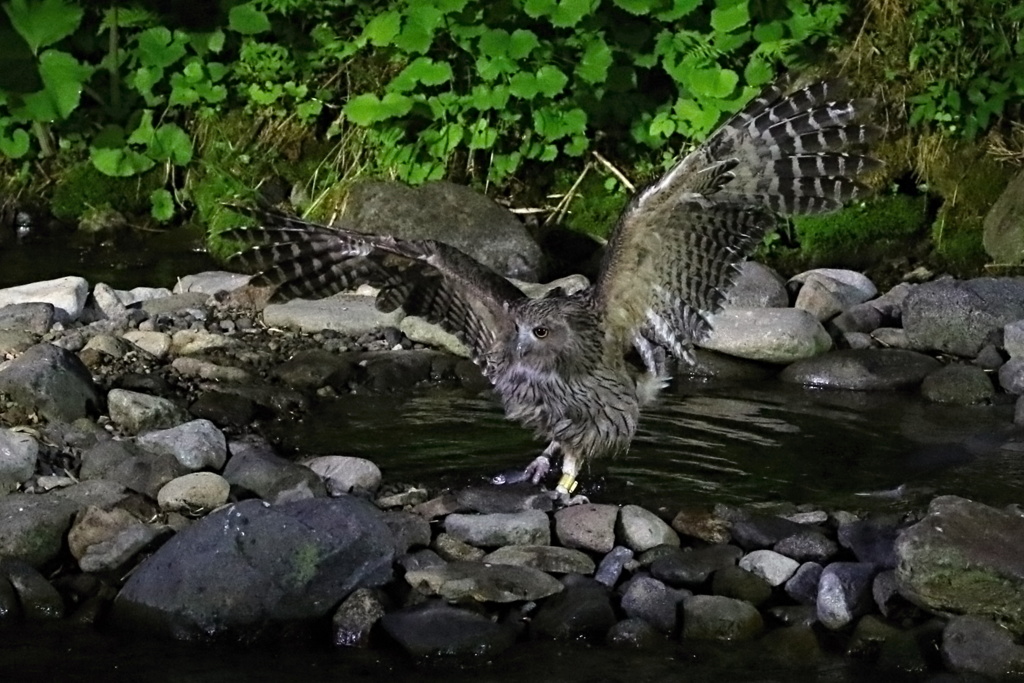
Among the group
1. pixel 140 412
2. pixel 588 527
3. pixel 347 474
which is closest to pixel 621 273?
pixel 588 527

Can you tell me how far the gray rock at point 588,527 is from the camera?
234 inches

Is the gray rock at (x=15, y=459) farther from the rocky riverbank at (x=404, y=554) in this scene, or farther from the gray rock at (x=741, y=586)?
the gray rock at (x=741, y=586)

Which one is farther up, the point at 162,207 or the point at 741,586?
the point at 162,207

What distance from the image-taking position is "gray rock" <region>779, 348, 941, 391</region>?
827cm

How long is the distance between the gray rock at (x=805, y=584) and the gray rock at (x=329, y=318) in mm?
3768

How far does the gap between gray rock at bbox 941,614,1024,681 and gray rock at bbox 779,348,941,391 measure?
3244 mm

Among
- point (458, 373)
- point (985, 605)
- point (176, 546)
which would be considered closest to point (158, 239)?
point (458, 373)

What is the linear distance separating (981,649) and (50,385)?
13.8ft

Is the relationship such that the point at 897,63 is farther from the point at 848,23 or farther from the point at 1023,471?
the point at 1023,471

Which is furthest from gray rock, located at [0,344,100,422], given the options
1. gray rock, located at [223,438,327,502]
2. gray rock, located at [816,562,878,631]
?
gray rock, located at [816,562,878,631]

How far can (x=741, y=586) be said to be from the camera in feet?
18.3

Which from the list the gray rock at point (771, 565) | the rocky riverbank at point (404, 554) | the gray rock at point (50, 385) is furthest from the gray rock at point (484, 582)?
the gray rock at point (50, 385)

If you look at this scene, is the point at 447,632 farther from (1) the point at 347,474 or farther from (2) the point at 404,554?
(1) the point at 347,474

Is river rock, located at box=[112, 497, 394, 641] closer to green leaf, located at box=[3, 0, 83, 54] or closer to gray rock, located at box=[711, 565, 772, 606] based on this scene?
gray rock, located at box=[711, 565, 772, 606]
